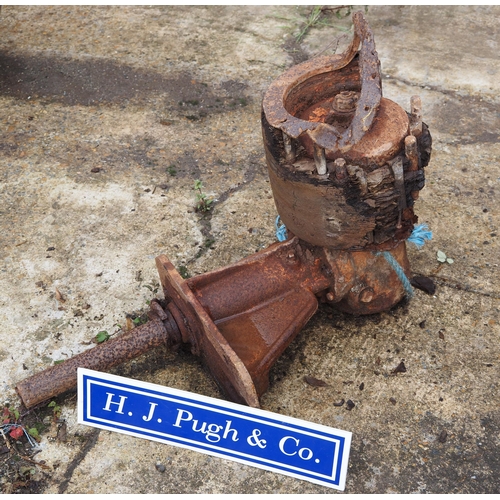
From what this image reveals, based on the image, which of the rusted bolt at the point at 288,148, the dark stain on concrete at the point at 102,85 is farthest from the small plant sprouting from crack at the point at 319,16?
the rusted bolt at the point at 288,148

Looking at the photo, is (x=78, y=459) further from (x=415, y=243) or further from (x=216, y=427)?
(x=415, y=243)

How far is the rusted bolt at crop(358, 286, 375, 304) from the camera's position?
8.24ft

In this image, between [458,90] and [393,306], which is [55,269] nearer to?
[393,306]

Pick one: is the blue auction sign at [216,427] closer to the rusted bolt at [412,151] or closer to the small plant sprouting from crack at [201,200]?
the rusted bolt at [412,151]

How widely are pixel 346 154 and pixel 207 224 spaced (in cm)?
124

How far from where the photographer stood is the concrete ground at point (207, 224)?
7.47 ft

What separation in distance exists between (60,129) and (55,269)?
1202 mm

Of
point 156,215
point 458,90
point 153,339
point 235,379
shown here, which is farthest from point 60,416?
point 458,90

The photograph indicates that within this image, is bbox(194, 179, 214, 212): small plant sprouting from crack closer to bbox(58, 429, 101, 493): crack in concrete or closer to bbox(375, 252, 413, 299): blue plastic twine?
bbox(375, 252, 413, 299): blue plastic twine

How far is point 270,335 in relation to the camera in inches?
94.7

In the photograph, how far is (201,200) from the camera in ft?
10.6

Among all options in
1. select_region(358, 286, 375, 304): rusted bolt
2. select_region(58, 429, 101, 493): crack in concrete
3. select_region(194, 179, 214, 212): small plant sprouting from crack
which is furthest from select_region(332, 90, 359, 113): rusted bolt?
select_region(58, 429, 101, 493): crack in concrete

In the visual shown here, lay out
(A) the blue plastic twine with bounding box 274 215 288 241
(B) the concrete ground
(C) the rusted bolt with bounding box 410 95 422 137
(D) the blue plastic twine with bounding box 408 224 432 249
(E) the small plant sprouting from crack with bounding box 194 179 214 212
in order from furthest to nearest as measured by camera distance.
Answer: (E) the small plant sprouting from crack with bounding box 194 179 214 212
(A) the blue plastic twine with bounding box 274 215 288 241
(D) the blue plastic twine with bounding box 408 224 432 249
(B) the concrete ground
(C) the rusted bolt with bounding box 410 95 422 137

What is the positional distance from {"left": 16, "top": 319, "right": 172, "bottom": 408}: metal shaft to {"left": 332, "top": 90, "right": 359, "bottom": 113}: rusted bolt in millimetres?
1024
